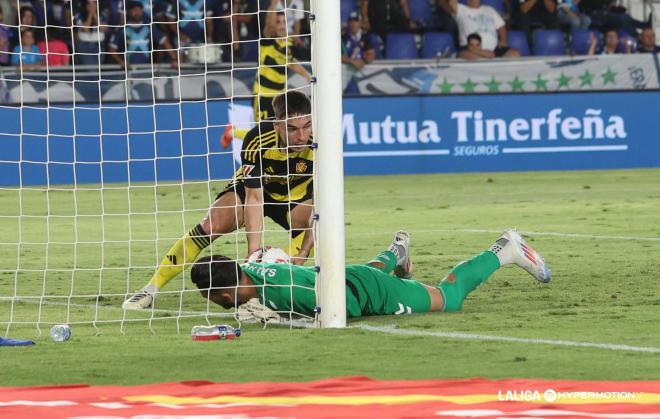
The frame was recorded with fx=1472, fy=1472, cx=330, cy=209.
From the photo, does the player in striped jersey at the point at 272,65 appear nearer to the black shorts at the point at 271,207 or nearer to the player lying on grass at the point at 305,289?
the black shorts at the point at 271,207

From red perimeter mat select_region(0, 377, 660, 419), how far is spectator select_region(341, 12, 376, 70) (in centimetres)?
1896

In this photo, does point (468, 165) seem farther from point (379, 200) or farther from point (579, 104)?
point (379, 200)

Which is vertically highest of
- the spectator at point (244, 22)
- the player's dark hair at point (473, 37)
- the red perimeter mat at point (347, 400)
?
the spectator at point (244, 22)

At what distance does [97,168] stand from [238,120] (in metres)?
2.24

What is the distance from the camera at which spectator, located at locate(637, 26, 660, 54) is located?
26422mm

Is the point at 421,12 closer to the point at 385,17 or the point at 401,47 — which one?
the point at 385,17

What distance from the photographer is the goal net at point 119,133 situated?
13.8 m

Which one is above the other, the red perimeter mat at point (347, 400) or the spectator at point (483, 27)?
the spectator at point (483, 27)

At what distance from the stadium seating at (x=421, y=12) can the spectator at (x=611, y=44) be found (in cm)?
297

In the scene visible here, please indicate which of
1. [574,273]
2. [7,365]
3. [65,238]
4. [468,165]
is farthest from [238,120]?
[7,365]

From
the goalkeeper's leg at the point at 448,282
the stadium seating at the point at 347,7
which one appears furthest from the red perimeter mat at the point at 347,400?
the stadium seating at the point at 347,7

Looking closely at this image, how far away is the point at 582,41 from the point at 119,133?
9.87 m

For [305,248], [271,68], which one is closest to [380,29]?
[271,68]

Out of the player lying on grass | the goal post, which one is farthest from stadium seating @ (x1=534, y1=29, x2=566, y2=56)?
the goal post
